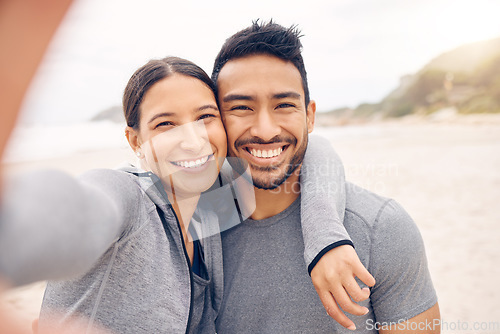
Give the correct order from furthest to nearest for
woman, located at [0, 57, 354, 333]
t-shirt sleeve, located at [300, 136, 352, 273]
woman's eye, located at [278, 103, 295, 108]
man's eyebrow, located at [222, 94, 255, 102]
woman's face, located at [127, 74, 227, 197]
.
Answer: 1. woman's eye, located at [278, 103, 295, 108]
2. man's eyebrow, located at [222, 94, 255, 102]
3. woman's face, located at [127, 74, 227, 197]
4. t-shirt sleeve, located at [300, 136, 352, 273]
5. woman, located at [0, 57, 354, 333]

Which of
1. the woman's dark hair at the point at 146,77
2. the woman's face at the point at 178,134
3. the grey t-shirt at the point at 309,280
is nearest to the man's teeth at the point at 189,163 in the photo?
the woman's face at the point at 178,134

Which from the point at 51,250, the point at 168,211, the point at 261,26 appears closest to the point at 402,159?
the point at 261,26

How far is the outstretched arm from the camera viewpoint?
1407 millimetres

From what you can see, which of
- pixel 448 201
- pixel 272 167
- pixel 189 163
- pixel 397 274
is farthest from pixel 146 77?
pixel 448 201

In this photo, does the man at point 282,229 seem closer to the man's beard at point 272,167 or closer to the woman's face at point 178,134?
the man's beard at point 272,167

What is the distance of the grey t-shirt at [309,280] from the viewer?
5.98ft

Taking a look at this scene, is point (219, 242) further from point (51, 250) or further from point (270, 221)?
point (51, 250)

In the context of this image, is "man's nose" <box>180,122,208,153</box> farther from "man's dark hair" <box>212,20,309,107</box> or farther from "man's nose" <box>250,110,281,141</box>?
"man's dark hair" <box>212,20,309,107</box>

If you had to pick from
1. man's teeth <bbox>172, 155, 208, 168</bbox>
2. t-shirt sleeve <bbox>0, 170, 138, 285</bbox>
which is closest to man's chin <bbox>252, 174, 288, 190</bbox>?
man's teeth <bbox>172, 155, 208, 168</bbox>

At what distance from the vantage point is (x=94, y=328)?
1.34 m

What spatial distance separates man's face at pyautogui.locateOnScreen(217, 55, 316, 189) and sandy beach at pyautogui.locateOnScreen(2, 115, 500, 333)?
0.66m

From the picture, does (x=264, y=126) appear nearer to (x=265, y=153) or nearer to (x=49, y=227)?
(x=265, y=153)

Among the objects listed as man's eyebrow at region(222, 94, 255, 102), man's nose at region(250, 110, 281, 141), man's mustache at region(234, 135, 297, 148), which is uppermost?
man's eyebrow at region(222, 94, 255, 102)

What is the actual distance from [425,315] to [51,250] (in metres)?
1.83
